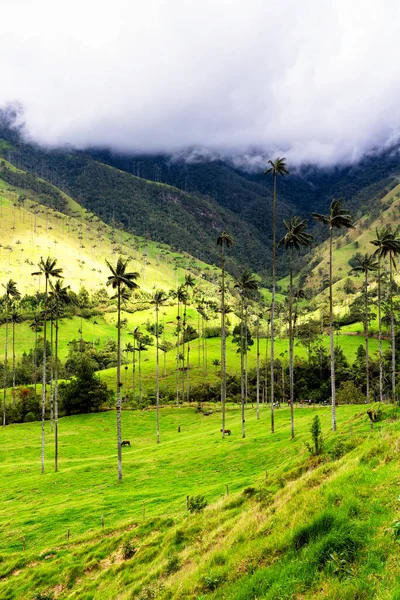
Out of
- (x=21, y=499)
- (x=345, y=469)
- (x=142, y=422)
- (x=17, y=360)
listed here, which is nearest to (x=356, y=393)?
(x=142, y=422)

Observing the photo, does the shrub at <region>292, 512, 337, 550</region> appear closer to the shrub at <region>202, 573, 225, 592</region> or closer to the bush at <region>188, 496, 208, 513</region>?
the shrub at <region>202, 573, 225, 592</region>

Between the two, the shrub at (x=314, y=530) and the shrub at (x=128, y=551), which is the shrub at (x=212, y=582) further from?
the shrub at (x=128, y=551)

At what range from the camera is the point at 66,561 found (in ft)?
83.3

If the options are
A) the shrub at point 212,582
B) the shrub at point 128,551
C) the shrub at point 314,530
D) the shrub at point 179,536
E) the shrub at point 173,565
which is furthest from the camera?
the shrub at point 128,551

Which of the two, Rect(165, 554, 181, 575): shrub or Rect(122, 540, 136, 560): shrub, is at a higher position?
Rect(165, 554, 181, 575): shrub

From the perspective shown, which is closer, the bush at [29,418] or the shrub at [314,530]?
the shrub at [314,530]

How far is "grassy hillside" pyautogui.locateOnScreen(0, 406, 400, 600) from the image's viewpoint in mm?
11875

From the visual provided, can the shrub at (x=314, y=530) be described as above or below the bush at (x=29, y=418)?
above

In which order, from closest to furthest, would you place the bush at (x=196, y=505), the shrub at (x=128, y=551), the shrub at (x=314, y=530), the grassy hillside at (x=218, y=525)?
the grassy hillside at (x=218, y=525)
the shrub at (x=314, y=530)
the shrub at (x=128, y=551)
the bush at (x=196, y=505)

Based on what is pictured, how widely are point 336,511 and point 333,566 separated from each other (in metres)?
3.18

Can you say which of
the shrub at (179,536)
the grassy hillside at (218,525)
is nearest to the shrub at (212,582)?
the grassy hillside at (218,525)

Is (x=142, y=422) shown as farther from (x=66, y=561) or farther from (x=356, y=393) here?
(x=66, y=561)

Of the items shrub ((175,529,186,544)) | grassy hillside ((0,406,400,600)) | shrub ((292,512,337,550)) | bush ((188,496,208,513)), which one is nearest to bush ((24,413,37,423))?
grassy hillside ((0,406,400,600))

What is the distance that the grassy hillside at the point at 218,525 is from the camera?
39.0ft
